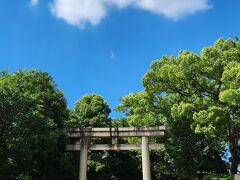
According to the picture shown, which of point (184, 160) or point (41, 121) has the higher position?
point (41, 121)

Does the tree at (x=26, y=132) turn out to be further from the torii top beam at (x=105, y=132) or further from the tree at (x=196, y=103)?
the tree at (x=196, y=103)

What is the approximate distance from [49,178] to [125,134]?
6.48 metres

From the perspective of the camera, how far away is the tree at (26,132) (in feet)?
63.3

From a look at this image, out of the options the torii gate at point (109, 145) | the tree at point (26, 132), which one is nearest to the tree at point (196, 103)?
the torii gate at point (109, 145)

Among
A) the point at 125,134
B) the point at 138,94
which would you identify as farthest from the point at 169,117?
the point at 125,134

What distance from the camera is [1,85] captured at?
19516 millimetres

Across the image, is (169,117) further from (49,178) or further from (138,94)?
(49,178)

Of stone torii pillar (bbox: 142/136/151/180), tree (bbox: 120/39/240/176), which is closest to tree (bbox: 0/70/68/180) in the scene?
tree (bbox: 120/39/240/176)

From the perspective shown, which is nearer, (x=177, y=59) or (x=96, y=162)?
(x=177, y=59)

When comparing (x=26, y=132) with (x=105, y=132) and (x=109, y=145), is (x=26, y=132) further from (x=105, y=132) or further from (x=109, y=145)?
(x=109, y=145)

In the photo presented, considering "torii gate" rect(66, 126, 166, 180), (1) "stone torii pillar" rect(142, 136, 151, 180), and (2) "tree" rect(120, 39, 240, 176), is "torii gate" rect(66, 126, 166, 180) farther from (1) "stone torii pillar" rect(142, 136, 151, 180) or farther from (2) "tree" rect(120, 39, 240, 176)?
(2) "tree" rect(120, 39, 240, 176)

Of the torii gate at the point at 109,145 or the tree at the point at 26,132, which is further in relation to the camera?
the torii gate at the point at 109,145

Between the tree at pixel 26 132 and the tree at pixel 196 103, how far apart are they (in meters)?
5.44

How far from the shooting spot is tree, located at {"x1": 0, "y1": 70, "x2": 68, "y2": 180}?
63.3ft
